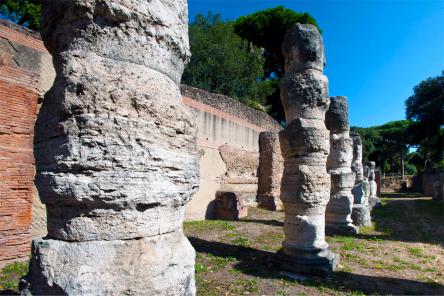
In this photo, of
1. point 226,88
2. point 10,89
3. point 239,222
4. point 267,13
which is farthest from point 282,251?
point 267,13

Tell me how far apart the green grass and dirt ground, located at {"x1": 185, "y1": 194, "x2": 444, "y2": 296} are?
242 centimetres

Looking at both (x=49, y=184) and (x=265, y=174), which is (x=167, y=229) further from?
(x=265, y=174)

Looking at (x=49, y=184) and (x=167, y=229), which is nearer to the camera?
(x=49, y=184)

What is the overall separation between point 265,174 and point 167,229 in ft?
41.4

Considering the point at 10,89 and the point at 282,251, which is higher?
Result: the point at 10,89

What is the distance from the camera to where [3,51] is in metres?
5.27

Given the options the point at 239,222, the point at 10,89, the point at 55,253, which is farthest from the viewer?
the point at 239,222

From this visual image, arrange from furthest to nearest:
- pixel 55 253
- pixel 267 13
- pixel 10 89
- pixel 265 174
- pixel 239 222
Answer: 1. pixel 267 13
2. pixel 265 174
3. pixel 239 222
4. pixel 10 89
5. pixel 55 253

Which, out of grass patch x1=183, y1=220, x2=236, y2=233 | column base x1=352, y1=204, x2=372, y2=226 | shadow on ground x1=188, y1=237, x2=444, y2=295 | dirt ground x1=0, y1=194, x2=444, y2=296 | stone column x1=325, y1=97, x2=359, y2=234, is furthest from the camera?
column base x1=352, y1=204, x2=372, y2=226

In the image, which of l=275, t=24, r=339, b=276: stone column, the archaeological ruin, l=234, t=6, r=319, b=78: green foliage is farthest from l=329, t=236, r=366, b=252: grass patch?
l=234, t=6, r=319, b=78: green foliage

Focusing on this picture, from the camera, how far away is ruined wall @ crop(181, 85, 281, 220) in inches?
429

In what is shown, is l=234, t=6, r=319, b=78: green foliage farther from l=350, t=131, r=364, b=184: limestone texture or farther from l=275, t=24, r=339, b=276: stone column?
l=275, t=24, r=339, b=276: stone column

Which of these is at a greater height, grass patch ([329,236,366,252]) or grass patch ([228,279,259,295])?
grass patch ([329,236,366,252])

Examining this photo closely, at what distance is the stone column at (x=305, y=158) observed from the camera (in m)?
5.54
